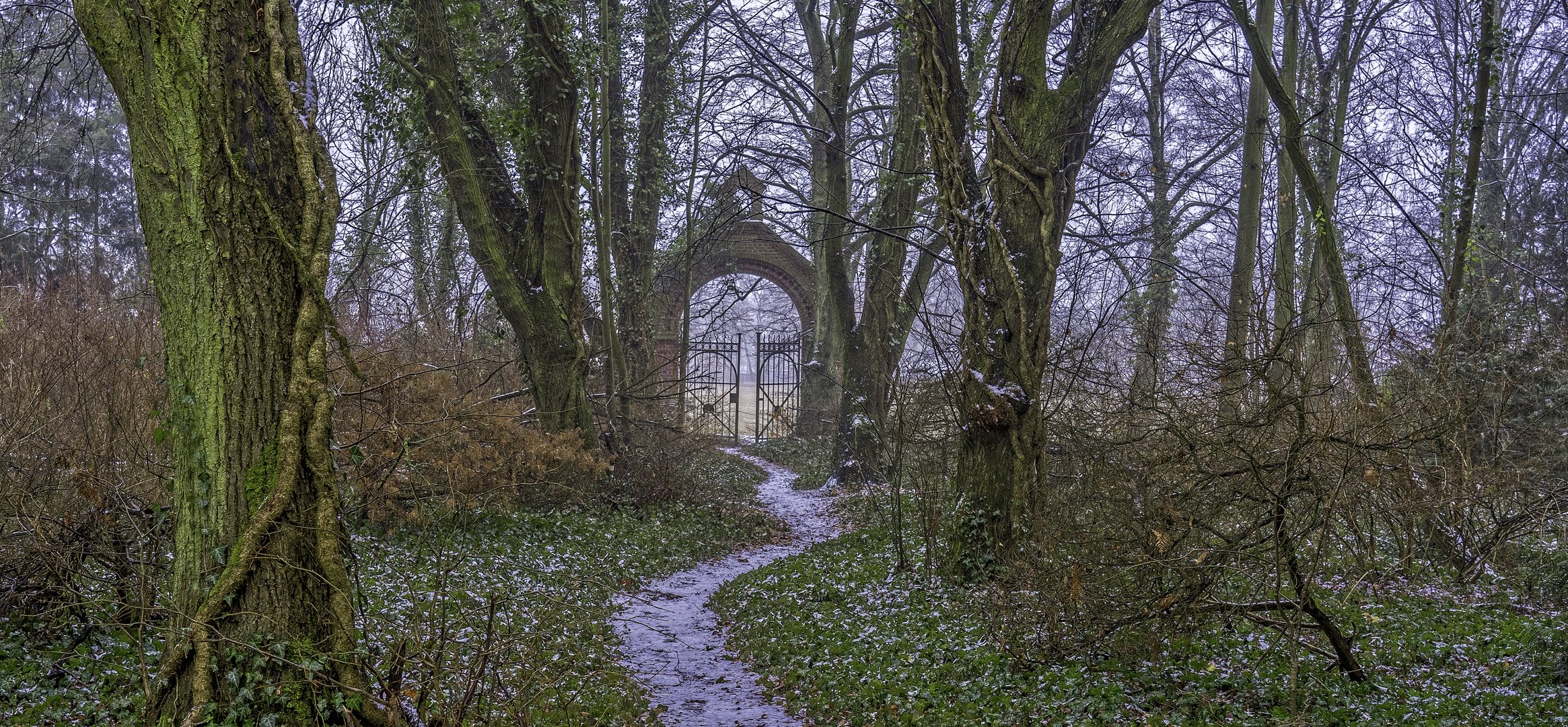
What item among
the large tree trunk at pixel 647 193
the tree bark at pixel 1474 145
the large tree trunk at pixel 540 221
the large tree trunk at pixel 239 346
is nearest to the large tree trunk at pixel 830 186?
the large tree trunk at pixel 647 193

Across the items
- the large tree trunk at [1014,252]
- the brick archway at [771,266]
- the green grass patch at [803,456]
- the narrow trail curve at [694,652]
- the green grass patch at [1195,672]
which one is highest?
the brick archway at [771,266]

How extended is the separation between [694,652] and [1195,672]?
351cm

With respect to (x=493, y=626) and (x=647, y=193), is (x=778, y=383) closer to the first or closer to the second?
(x=647, y=193)

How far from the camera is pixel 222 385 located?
3477mm

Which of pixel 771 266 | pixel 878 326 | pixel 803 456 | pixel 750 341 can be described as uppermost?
pixel 771 266

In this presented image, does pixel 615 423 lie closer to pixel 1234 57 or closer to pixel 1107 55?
pixel 1107 55

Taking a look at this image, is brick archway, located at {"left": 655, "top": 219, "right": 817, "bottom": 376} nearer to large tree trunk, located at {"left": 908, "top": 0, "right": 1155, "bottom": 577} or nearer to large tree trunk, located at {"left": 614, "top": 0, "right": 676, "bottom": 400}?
large tree trunk, located at {"left": 614, "top": 0, "right": 676, "bottom": 400}

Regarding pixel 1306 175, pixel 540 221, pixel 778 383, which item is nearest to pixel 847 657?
pixel 1306 175

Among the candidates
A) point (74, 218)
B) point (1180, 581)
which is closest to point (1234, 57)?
point (1180, 581)

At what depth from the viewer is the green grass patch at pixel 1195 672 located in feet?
14.3

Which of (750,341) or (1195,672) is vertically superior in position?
(750,341)

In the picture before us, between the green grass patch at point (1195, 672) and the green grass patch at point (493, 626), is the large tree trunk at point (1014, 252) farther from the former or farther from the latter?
the green grass patch at point (493, 626)

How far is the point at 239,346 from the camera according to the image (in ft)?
11.4

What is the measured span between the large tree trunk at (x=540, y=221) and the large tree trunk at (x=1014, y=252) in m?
4.76
